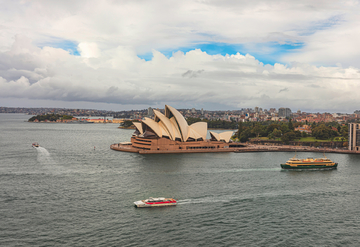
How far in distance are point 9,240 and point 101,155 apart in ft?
105

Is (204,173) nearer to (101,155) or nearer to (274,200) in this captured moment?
(274,200)

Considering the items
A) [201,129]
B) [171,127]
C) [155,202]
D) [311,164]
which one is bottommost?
[155,202]

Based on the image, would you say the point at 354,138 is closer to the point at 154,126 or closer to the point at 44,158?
the point at 154,126

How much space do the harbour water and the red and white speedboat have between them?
2.03ft

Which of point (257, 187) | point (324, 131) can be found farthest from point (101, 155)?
point (324, 131)

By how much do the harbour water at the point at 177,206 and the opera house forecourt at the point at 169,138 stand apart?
46.5 feet

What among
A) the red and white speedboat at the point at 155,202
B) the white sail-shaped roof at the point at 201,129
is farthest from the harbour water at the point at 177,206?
A: the white sail-shaped roof at the point at 201,129

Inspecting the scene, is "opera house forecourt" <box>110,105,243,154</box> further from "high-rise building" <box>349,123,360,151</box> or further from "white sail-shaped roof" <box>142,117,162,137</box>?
"high-rise building" <box>349,123,360,151</box>

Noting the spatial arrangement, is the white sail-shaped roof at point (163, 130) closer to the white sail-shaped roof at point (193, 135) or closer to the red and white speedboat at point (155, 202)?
the white sail-shaped roof at point (193, 135)

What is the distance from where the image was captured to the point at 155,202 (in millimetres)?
25016

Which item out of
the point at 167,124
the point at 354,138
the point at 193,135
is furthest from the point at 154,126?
the point at 354,138

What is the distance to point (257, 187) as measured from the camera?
102 ft

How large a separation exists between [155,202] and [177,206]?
1.84m

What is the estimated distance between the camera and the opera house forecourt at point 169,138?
185 ft
